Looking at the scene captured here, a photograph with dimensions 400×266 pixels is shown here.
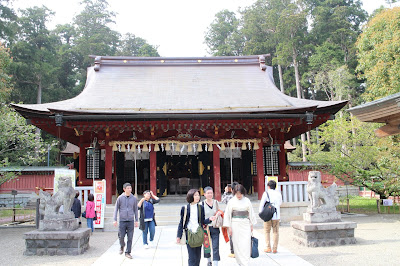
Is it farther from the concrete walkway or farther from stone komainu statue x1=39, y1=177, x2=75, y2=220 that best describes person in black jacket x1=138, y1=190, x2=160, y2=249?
stone komainu statue x1=39, y1=177, x2=75, y2=220

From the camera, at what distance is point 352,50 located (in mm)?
34562

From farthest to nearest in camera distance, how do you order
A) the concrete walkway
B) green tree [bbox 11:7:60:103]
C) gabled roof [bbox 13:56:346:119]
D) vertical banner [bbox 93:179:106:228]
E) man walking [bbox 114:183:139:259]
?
green tree [bbox 11:7:60:103], gabled roof [bbox 13:56:346:119], vertical banner [bbox 93:179:106:228], man walking [bbox 114:183:139:259], the concrete walkway

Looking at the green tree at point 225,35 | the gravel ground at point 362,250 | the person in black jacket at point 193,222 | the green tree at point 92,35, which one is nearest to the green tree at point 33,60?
the green tree at point 92,35

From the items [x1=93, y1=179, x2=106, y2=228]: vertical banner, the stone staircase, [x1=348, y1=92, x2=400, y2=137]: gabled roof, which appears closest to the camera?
[x1=348, y1=92, x2=400, y2=137]: gabled roof

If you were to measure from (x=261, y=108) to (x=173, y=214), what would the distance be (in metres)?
5.28

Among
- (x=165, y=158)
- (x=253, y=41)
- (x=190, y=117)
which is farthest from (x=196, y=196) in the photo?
(x=253, y=41)

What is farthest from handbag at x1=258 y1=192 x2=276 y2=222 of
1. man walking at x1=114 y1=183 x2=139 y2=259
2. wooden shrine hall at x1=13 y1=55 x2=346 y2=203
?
wooden shrine hall at x1=13 y1=55 x2=346 y2=203

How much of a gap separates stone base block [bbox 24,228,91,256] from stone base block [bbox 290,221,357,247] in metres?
5.38

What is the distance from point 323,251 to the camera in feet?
23.8

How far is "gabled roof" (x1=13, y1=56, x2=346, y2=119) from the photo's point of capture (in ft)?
39.8

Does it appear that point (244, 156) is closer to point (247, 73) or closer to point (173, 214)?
point (247, 73)

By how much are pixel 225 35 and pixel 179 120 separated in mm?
42362

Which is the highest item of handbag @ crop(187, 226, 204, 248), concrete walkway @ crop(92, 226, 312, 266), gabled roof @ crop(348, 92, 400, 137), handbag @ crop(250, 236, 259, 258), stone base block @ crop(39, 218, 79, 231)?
gabled roof @ crop(348, 92, 400, 137)

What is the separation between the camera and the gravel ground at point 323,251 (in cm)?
649
